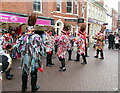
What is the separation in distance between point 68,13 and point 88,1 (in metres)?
6.56

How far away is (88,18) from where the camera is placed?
78.0 feet

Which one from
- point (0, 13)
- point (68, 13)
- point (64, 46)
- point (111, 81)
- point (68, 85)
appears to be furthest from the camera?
point (68, 13)

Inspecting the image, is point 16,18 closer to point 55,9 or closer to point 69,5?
point 55,9

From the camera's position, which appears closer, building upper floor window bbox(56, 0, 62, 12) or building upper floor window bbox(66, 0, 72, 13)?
building upper floor window bbox(56, 0, 62, 12)

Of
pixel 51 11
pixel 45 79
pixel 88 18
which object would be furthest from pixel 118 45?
pixel 45 79

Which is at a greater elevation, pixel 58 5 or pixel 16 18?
pixel 58 5

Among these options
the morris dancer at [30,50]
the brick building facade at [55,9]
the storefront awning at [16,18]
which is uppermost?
the brick building facade at [55,9]

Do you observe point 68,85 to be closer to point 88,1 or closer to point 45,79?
point 45,79

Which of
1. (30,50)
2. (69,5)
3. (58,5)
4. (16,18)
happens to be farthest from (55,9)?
(30,50)

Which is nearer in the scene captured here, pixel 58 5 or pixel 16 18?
pixel 16 18

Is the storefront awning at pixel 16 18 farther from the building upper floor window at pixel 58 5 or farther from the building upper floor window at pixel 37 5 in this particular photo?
the building upper floor window at pixel 58 5

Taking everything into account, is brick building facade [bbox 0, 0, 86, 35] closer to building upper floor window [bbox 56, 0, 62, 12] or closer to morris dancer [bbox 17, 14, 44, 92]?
building upper floor window [bbox 56, 0, 62, 12]

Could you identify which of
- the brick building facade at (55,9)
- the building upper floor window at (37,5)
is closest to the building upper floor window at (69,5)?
the brick building facade at (55,9)

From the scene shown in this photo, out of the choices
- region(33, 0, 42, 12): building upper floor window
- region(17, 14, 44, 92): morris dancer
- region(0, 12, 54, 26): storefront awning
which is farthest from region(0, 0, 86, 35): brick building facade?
region(17, 14, 44, 92): morris dancer
